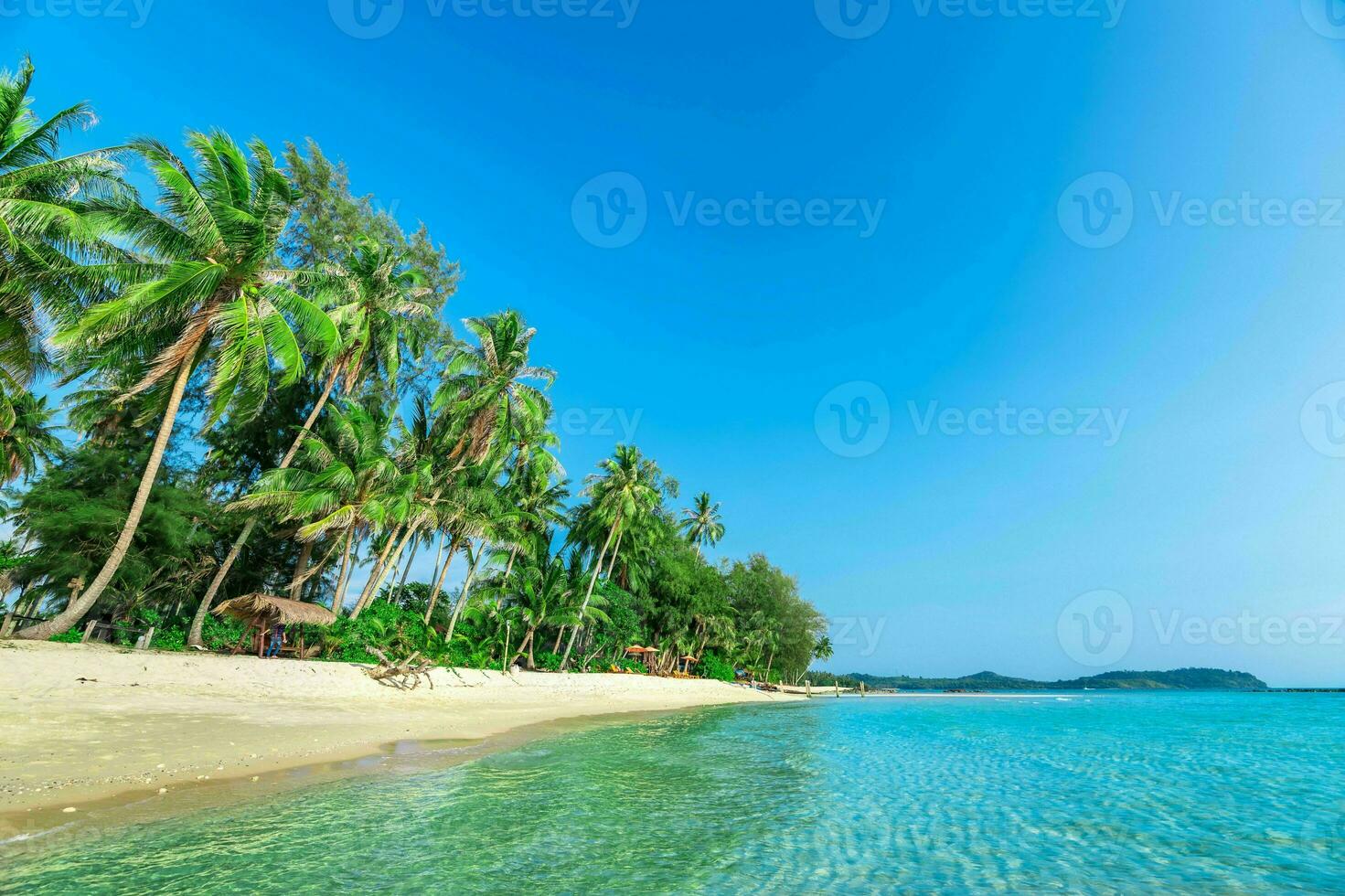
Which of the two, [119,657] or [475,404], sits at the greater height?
[475,404]

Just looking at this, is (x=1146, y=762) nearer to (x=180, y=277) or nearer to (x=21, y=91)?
(x=180, y=277)

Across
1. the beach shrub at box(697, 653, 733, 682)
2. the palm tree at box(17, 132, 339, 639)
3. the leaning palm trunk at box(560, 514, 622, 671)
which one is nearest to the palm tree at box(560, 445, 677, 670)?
the leaning palm trunk at box(560, 514, 622, 671)

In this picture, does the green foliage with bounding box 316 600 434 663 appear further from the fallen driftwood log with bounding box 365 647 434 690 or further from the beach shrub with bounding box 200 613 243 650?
the beach shrub with bounding box 200 613 243 650

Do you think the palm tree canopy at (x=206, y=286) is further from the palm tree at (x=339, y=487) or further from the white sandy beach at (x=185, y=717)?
the white sandy beach at (x=185, y=717)

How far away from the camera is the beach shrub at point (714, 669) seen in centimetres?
4869

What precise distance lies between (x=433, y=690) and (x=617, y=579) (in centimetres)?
2340

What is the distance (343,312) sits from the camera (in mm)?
21156

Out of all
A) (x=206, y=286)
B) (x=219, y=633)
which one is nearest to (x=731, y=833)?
(x=206, y=286)

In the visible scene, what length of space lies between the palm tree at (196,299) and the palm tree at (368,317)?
10.9ft

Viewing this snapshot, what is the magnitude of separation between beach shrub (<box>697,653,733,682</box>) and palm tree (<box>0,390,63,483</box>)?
134 feet

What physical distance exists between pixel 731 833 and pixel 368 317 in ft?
70.7

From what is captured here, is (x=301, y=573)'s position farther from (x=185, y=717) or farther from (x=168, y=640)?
(x=185, y=717)

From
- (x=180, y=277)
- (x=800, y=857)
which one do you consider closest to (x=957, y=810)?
(x=800, y=857)

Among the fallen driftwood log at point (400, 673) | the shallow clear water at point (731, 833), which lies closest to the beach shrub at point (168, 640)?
the fallen driftwood log at point (400, 673)
